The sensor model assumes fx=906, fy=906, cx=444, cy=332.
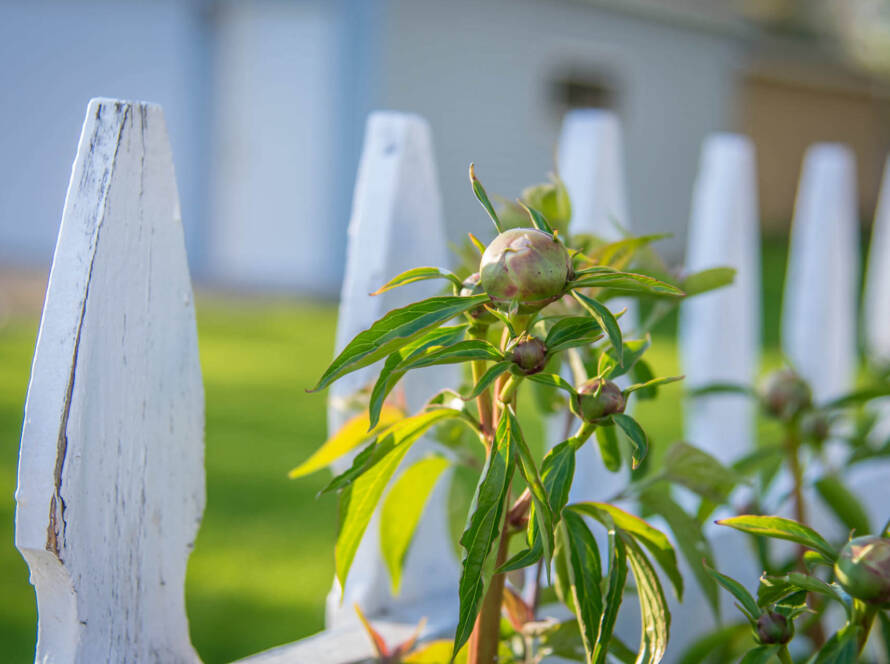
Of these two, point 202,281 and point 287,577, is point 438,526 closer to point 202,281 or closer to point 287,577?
point 287,577

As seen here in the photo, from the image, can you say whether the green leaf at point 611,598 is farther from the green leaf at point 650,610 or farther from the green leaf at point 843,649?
the green leaf at point 843,649

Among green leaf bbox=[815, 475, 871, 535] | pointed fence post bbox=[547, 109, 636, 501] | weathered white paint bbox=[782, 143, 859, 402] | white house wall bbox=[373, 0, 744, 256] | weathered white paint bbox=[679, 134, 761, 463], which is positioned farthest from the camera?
white house wall bbox=[373, 0, 744, 256]

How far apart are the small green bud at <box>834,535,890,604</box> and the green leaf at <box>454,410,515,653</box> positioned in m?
0.27

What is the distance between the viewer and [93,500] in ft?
2.62

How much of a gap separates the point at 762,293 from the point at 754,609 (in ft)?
26.4

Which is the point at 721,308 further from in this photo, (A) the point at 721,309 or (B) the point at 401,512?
(B) the point at 401,512

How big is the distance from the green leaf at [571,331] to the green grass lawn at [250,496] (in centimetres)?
146

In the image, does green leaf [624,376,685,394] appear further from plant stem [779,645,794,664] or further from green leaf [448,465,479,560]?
green leaf [448,465,479,560]

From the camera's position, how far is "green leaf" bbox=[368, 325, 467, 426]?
64cm

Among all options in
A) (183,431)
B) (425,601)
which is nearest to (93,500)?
(183,431)

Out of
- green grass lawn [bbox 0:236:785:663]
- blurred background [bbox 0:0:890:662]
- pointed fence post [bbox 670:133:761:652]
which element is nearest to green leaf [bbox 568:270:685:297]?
pointed fence post [bbox 670:133:761:652]

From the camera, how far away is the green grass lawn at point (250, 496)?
81.0 inches

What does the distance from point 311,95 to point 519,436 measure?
730 centimetres

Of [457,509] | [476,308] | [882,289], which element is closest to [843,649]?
[476,308]
